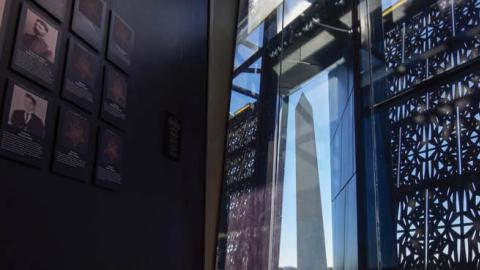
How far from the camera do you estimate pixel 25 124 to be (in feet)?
3.90

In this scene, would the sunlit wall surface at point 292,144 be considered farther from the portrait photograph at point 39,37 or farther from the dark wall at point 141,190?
the portrait photograph at point 39,37

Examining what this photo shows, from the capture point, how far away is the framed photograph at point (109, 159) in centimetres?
147

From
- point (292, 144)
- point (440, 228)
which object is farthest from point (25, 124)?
point (440, 228)

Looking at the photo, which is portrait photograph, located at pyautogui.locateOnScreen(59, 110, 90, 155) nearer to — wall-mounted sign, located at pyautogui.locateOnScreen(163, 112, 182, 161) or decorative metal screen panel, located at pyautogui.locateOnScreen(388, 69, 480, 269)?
wall-mounted sign, located at pyautogui.locateOnScreen(163, 112, 182, 161)

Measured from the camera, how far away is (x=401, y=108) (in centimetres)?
182

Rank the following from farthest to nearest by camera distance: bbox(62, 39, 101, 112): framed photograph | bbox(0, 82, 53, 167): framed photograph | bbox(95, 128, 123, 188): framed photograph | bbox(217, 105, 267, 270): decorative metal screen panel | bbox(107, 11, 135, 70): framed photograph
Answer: bbox(217, 105, 267, 270): decorative metal screen panel < bbox(107, 11, 135, 70): framed photograph < bbox(95, 128, 123, 188): framed photograph < bbox(62, 39, 101, 112): framed photograph < bbox(0, 82, 53, 167): framed photograph

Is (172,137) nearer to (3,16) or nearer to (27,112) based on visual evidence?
(27,112)

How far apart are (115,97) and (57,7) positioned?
372 mm

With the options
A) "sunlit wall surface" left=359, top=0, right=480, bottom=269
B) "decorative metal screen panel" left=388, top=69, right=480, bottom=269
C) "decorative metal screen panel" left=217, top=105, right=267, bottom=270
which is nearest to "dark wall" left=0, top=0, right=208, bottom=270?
"decorative metal screen panel" left=217, top=105, right=267, bottom=270

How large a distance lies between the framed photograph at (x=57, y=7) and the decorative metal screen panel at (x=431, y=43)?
4.33 ft

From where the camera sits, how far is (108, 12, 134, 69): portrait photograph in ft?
5.32

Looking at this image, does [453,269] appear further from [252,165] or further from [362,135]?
[252,165]

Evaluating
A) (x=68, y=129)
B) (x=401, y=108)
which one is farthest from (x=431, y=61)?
(x=68, y=129)

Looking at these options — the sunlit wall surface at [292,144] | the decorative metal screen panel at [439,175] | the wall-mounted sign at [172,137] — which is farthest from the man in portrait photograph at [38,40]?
the decorative metal screen panel at [439,175]
